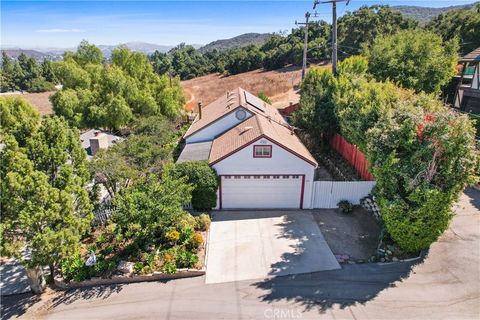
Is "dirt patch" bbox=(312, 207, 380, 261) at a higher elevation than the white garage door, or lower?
lower

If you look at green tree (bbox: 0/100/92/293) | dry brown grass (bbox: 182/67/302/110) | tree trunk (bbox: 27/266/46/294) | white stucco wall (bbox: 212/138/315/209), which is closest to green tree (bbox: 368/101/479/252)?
white stucco wall (bbox: 212/138/315/209)

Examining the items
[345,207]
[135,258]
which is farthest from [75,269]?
[345,207]

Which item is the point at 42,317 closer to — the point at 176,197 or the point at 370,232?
the point at 176,197

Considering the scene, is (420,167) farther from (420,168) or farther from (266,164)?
(266,164)

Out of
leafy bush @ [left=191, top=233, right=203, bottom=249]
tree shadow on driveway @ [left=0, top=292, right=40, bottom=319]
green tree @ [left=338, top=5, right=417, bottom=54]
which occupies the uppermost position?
green tree @ [left=338, top=5, right=417, bottom=54]

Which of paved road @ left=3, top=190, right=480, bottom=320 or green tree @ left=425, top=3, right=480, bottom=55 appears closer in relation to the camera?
paved road @ left=3, top=190, right=480, bottom=320

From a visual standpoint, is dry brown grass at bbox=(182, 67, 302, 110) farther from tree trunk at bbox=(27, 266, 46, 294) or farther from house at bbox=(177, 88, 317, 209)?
tree trunk at bbox=(27, 266, 46, 294)

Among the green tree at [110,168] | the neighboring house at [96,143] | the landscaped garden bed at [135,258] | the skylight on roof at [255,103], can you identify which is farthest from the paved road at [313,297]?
the skylight on roof at [255,103]

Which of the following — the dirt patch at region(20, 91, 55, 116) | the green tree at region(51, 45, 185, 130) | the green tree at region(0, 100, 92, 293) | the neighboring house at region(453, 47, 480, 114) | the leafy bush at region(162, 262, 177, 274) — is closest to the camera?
the green tree at region(0, 100, 92, 293)
